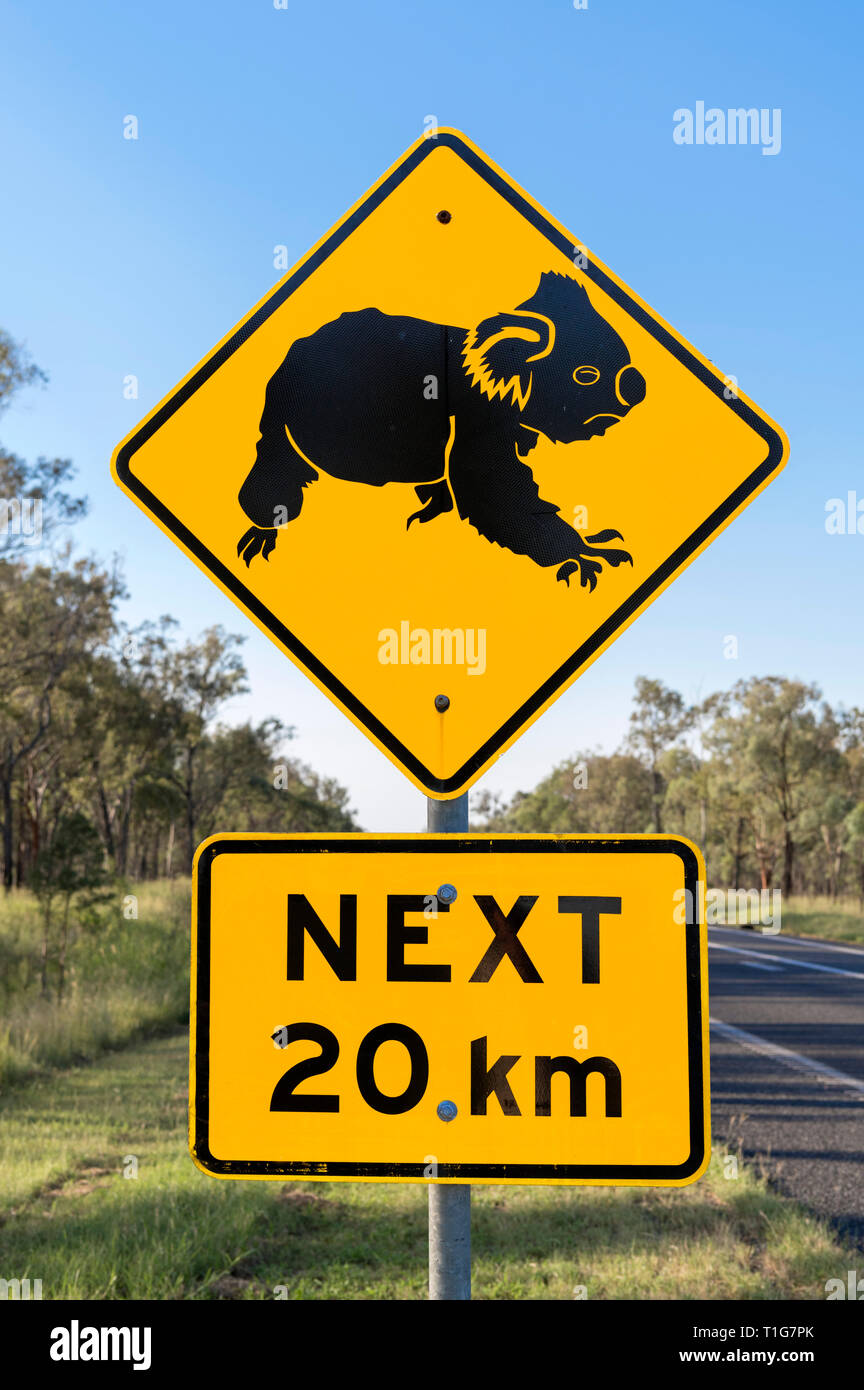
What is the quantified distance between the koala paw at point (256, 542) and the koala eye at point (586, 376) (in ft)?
1.88

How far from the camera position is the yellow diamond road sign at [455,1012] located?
57.2 inches

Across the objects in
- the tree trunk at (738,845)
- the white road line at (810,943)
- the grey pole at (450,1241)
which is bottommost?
the tree trunk at (738,845)

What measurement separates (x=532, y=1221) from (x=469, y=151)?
4302 millimetres

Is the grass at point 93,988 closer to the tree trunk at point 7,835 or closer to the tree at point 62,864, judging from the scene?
the tree at point 62,864

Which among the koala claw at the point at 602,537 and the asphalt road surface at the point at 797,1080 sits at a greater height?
the koala claw at the point at 602,537

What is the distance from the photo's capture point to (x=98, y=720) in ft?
109

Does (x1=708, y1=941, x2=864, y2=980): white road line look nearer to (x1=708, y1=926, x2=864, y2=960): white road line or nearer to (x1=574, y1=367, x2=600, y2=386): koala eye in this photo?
(x1=708, y1=926, x2=864, y2=960): white road line

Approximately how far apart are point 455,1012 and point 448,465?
89 centimetres

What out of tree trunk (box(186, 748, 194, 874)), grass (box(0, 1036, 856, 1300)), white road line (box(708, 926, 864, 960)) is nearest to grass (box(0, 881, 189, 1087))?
grass (box(0, 1036, 856, 1300))

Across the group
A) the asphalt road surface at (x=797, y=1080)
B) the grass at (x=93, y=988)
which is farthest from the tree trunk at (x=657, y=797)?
the asphalt road surface at (x=797, y=1080)

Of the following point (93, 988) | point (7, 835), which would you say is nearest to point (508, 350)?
point (93, 988)

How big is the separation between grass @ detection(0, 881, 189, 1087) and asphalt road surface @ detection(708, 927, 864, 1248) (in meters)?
5.96
